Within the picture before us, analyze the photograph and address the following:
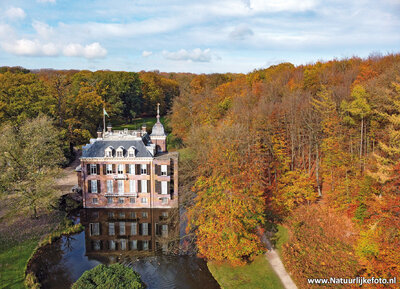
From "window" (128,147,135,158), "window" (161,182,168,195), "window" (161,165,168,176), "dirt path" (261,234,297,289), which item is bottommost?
"dirt path" (261,234,297,289)

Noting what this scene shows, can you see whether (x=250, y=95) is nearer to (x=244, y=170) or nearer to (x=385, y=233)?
(x=244, y=170)

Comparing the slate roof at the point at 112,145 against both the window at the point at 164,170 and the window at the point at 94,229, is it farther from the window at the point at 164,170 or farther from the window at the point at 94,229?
the window at the point at 94,229

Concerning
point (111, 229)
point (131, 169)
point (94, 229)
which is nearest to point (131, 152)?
point (131, 169)

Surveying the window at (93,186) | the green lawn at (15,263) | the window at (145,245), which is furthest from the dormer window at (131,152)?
the green lawn at (15,263)

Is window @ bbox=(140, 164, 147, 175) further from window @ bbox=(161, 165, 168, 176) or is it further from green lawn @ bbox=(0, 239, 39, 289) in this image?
green lawn @ bbox=(0, 239, 39, 289)

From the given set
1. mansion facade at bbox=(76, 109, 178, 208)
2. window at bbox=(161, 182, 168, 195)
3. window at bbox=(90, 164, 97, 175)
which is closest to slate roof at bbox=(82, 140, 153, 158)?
mansion facade at bbox=(76, 109, 178, 208)

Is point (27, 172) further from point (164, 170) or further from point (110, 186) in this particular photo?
point (164, 170)

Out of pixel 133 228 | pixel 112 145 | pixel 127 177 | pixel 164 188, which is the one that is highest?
pixel 112 145
